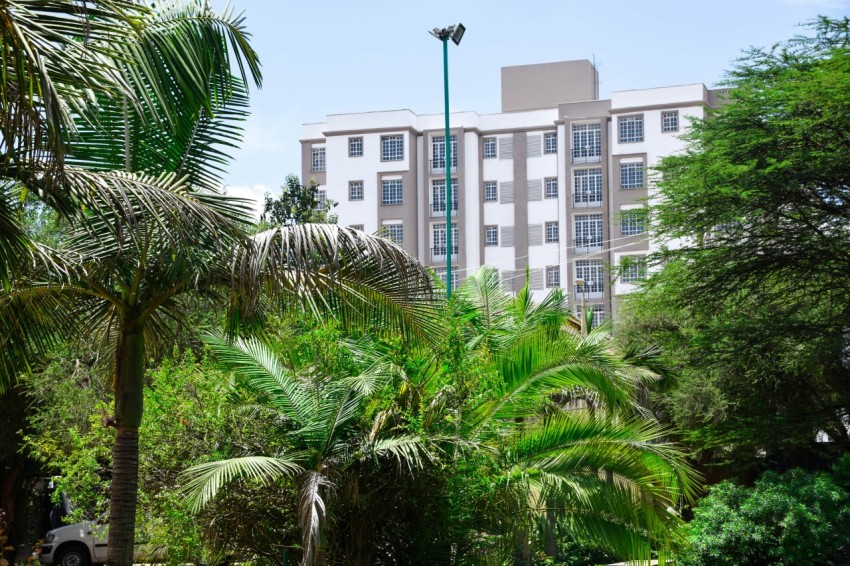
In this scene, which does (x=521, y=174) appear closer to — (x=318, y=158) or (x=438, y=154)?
(x=438, y=154)

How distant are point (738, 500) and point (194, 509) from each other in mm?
14790

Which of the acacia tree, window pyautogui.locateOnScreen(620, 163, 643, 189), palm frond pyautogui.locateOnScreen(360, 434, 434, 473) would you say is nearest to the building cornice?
window pyautogui.locateOnScreen(620, 163, 643, 189)

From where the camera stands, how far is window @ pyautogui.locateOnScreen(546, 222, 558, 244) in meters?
66.8

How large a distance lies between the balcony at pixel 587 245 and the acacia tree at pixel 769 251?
1452 inches

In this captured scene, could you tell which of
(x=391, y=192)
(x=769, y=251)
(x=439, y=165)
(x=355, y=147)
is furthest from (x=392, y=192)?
(x=769, y=251)

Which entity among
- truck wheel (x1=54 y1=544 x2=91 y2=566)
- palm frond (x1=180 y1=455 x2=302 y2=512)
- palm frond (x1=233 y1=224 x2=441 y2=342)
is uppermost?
palm frond (x1=233 y1=224 x2=441 y2=342)

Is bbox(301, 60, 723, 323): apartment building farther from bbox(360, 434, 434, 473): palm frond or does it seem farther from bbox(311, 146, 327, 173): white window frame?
bbox(360, 434, 434, 473): palm frond

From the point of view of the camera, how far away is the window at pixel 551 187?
67062 millimetres

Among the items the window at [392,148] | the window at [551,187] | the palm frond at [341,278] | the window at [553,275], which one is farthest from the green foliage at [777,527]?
the window at [392,148]

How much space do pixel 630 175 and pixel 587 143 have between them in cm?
341

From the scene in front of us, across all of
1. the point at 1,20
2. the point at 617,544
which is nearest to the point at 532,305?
the point at 617,544

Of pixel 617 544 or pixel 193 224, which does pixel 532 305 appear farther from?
pixel 193 224

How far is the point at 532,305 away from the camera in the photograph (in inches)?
724

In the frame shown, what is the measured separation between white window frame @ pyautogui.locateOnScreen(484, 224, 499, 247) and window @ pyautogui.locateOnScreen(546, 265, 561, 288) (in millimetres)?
4003
